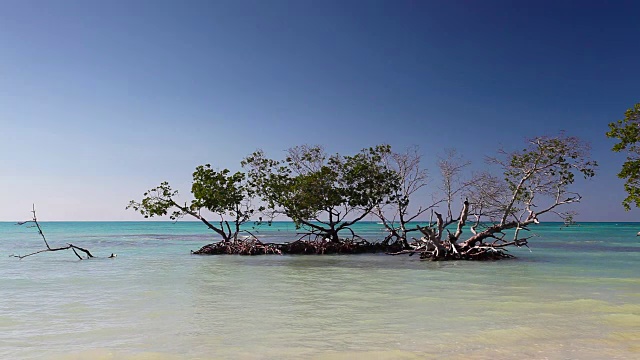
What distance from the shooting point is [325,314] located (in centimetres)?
1030

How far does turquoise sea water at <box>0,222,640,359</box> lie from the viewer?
25.0ft

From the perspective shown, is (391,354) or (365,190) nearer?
(391,354)

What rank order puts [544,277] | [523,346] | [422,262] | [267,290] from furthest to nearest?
[422,262], [544,277], [267,290], [523,346]

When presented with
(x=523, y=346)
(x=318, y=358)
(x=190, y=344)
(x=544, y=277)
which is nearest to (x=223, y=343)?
(x=190, y=344)

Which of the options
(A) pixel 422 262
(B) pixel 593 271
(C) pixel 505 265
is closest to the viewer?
(B) pixel 593 271

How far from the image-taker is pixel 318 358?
279 inches

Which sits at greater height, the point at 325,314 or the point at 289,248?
the point at 289,248

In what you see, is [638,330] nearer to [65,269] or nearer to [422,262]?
[422,262]

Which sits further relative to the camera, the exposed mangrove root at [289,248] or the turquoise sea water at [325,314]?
the exposed mangrove root at [289,248]

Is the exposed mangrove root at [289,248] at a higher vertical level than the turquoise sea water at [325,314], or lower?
higher

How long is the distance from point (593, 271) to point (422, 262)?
627 cm

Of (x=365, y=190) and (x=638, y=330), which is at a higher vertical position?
(x=365, y=190)

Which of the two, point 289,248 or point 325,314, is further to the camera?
point 289,248

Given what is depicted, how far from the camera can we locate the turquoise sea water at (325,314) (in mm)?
7605
